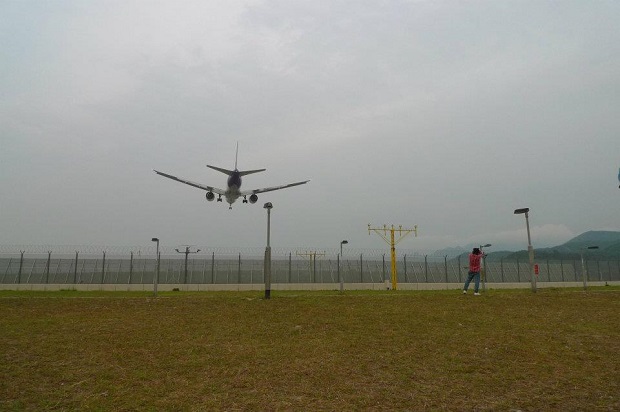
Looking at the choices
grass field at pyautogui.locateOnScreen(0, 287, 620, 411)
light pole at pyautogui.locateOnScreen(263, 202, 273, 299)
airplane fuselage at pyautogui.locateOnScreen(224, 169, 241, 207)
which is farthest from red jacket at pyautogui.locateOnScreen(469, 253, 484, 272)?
airplane fuselage at pyautogui.locateOnScreen(224, 169, 241, 207)

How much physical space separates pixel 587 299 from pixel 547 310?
14.8 ft

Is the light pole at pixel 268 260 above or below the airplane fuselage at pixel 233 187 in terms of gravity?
below

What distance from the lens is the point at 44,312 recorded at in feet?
54.6

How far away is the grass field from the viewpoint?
806 cm

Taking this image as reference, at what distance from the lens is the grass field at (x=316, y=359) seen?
8062 mm

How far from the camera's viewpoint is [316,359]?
10.2 m

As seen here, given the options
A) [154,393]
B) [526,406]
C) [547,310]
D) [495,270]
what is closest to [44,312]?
[154,393]

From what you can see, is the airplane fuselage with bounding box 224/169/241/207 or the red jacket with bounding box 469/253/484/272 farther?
the airplane fuselage with bounding box 224/169/241/207

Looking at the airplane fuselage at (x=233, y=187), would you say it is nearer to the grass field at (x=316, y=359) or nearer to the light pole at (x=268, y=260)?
the light pole at (x=268, y=260)

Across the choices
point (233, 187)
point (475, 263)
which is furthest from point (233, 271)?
point (475, 263)

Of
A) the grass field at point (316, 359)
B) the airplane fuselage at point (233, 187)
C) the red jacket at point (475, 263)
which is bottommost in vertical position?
the grass field at point (316, 359)

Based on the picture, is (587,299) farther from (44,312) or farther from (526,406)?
(44,312)

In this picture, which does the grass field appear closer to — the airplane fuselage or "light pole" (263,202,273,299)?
"light pole" (263,202,273,299)

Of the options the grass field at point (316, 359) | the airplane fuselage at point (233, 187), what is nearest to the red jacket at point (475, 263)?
the grass field at point (316, 359)
